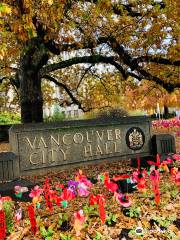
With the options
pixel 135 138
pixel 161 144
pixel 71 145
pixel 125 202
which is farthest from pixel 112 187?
pixel 161 144

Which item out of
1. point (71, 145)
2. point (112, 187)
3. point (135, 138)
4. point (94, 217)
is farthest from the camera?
point (135, 138)

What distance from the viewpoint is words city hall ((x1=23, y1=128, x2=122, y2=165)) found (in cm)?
807

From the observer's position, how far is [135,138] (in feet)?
32.7

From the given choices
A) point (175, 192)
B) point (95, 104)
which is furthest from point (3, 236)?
point (95, 104)

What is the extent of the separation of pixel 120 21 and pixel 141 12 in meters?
1.03

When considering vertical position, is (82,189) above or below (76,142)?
below

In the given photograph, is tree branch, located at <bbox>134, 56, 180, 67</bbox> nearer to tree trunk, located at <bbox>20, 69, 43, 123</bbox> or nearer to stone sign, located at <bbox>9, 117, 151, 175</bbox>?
tree trunk, located at <bbox>20, 69, 43, 123</bbox>

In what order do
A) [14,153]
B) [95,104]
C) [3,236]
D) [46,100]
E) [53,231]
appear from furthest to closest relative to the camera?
[46,100] < [95,104] < [14,153] < [53,231] < [3,236]

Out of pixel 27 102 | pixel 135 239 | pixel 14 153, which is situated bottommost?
pixel 135 239

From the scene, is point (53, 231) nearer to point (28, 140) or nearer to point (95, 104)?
point (28, 140)

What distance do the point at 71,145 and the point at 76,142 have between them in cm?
15

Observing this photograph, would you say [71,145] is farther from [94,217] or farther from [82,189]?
[94,217]

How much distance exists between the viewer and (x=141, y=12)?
14008 mm

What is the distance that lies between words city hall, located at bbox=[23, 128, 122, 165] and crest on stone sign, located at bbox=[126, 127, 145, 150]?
33cm
